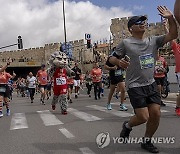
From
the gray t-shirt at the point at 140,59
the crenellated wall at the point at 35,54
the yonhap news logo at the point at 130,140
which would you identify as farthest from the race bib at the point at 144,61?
the crenellated wall at the point at 35,54

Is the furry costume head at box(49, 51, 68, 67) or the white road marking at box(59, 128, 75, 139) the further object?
the furry costume head at box(49, 51, 68, 67)

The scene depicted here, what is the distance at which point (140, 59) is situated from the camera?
5.22 metres

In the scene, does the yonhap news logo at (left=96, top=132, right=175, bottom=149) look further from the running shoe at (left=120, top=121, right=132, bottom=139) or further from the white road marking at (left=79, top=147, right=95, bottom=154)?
the white road marking at (left=79, top=147, right=95, bottom=154)

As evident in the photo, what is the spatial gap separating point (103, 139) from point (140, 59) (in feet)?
5.73

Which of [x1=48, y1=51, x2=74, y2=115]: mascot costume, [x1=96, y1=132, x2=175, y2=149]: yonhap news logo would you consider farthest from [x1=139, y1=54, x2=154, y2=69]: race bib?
[x1=48, y1=51, x2=74, y2=115]: mascot costume


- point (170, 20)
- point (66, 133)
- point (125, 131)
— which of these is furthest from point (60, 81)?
point (170, 20)

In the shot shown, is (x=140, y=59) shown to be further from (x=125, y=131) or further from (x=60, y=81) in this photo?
(x=60, y=81)

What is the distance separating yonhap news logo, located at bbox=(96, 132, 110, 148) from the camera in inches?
227

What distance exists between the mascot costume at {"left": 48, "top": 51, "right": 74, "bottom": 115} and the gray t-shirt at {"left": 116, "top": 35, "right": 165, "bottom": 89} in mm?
5415

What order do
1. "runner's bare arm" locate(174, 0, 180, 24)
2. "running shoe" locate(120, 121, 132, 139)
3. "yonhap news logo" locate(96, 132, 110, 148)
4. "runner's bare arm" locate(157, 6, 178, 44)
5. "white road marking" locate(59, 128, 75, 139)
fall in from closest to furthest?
1. "runner's bare arm" locate(174, 0, 180, 24)
2. "runner's bare arm" locate(157, 6, 178, 44)
3. "running shoe" locate(120, 121, 132, 139)
4. "yonhap news logo" locate(96, 132, 110, 148)
5. "white road marking" locate(59, 128, 75, 139)

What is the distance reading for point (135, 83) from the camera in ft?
17.2

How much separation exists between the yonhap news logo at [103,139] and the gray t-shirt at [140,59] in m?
1.12

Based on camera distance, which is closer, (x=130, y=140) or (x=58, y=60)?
(x=130, y=140)

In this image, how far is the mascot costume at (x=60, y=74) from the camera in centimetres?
1054
